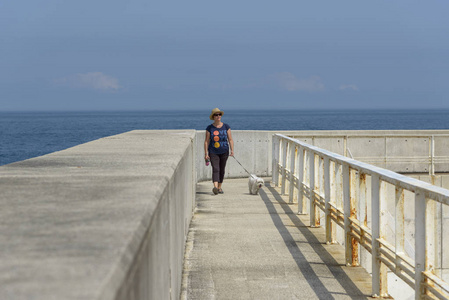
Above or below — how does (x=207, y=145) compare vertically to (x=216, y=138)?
below

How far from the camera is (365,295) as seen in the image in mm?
6348

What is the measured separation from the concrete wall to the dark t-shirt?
9.22 m

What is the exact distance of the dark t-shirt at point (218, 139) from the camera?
1412 cm

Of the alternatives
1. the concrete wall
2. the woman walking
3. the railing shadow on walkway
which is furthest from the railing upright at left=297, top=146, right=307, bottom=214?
the concrete wall

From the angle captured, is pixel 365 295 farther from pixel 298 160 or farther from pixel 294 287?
pixel 298 160

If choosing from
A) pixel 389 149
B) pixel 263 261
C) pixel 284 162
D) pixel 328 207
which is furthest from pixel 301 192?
pixel 389 149

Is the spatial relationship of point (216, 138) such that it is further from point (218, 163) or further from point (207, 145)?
point (218, 163)

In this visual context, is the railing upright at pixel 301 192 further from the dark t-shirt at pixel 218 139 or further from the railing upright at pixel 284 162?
the railing upright at pixel 284 162

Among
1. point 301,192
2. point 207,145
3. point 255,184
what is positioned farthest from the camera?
point 255,184

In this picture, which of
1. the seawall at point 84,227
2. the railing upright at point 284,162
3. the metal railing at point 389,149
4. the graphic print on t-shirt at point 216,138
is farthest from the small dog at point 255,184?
the seawall at point 84,227

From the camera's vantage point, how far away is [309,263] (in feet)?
25.3

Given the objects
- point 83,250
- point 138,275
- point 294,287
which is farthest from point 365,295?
point 83,250

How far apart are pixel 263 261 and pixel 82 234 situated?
18.4 ft

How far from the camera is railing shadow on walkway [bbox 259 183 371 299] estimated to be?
6.52 metres
